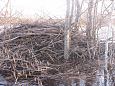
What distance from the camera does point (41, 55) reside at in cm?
771

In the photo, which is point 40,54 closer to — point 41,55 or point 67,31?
point 41,55

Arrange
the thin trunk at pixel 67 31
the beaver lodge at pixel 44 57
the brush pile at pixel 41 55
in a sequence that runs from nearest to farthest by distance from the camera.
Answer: the beaver lodge at pixel 44 57, the brush pile at pixel 41 55, the thin trunk at pixel 67 31

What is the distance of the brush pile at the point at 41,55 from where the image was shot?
662cm

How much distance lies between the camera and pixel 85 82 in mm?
6305

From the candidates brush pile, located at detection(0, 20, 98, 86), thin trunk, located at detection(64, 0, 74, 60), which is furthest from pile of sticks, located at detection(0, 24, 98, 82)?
thin trunk, located at detection(64, 0, 74, 60)

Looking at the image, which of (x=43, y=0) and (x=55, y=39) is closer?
(x=55, y=39)

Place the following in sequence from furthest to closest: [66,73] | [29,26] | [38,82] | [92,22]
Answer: [29,26]
[92,22]
[66,73]
[38,82]

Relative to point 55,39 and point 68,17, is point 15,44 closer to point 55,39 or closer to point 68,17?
point 55,39

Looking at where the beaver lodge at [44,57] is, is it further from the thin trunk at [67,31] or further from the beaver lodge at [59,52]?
the thin trunk at [67,31]

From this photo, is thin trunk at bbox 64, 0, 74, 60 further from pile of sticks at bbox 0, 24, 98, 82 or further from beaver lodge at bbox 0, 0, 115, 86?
pile of sticks at bbox 0, 24, 98, 82

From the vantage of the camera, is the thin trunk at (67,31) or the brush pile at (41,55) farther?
the thin trunk at (67,31)

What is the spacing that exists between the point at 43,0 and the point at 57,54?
10.7 m

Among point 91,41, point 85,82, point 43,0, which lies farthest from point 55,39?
point 43,0

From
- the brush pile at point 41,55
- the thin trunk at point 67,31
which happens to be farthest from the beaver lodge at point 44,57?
the thin trunk at point 67,31
